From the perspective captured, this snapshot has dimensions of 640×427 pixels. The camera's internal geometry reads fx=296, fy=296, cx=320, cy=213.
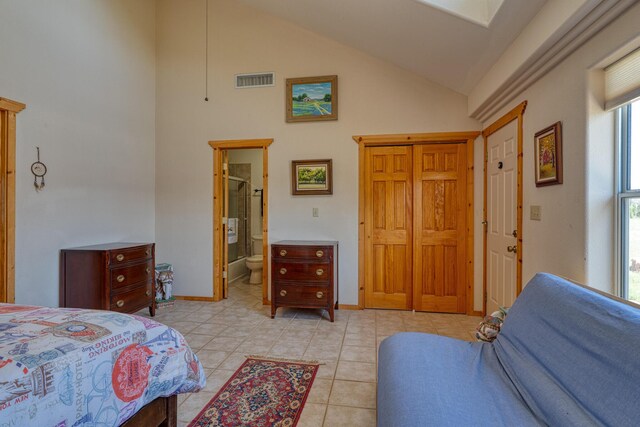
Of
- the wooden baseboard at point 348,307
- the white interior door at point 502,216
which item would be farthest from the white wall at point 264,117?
the white interior door at point 502,216

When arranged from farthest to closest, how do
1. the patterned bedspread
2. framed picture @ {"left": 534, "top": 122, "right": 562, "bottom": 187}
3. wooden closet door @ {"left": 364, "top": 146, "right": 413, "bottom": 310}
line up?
wooden closet door @ {"left": 364, "top": 146, "right": 413, "bottom": 310} → framed picture @ {"left": 534, "top": 122, "right": 562, "bottom": 187} → the patterned bedspread

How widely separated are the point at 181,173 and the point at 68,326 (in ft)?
10.00

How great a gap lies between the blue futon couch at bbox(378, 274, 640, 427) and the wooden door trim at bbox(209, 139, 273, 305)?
8.03ft

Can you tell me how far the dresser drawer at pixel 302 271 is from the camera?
322 cm

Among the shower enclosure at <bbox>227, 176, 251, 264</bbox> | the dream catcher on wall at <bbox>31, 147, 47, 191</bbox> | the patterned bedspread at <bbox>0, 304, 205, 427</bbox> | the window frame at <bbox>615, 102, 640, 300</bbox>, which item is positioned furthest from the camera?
the shower enclosure at <bbox>227, 176, 251, 264</bbox>

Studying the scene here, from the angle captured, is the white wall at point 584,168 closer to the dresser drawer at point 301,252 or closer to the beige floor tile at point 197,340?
the dresser drawer at point 301,252

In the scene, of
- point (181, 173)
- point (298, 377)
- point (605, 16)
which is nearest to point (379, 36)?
point (605, 16)

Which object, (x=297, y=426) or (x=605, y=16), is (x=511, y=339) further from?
(x=605, y=16)

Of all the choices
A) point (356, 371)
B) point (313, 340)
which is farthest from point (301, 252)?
point (356, 371)

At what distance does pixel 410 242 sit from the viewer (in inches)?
138

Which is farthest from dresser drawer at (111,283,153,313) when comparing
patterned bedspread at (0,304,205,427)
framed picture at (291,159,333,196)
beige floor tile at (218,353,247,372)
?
framed picture at (291,159,333,196)

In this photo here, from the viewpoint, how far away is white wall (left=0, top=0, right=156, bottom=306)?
2.42 meters

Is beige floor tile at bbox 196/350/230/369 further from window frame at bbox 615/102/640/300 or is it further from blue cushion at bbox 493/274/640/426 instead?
window frame at bbox 615/102/640/300

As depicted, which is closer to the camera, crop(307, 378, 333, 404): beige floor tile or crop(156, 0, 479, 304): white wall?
crop(307, 378, 333, 404): beige floor tile
